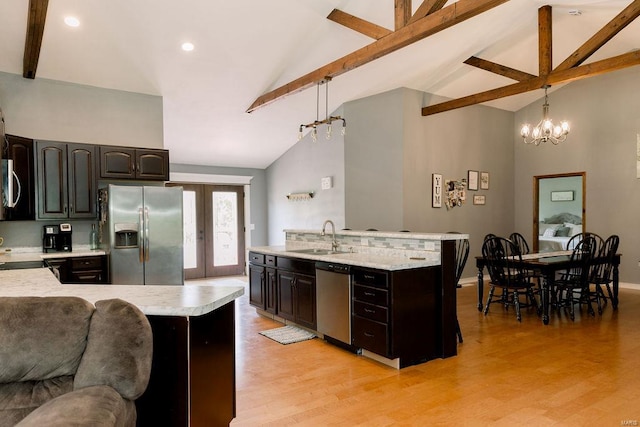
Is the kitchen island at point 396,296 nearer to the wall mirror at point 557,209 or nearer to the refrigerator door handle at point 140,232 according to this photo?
the refrigerator door handle at point 140,232

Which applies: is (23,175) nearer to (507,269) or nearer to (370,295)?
(370,295)

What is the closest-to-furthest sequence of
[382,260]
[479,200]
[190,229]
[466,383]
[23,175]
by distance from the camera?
[466,383]
[382,260]
[23,175]
[479,200]
[190,229]

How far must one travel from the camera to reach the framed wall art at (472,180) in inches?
303

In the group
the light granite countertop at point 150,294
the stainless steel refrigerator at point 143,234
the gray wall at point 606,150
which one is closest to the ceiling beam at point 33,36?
the stainless steel refrigerator at point 143,234

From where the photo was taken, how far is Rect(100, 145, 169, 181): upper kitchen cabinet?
16.5ft

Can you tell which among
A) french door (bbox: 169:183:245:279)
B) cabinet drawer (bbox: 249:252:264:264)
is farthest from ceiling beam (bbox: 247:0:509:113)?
french door (bbox: 169:183:245:279)

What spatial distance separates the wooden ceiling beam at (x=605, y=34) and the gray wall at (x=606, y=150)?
2.51 meters

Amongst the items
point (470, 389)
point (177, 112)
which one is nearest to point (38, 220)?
point (177, 112)

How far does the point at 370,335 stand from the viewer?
11.8ft

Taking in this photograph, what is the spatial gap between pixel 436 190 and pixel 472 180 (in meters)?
1.04

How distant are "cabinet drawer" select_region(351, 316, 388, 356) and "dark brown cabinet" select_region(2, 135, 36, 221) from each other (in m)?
3.72

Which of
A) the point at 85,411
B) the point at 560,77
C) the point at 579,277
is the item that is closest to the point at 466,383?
the point at 85,411

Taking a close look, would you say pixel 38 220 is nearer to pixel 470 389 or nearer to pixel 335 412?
pixel 335 412

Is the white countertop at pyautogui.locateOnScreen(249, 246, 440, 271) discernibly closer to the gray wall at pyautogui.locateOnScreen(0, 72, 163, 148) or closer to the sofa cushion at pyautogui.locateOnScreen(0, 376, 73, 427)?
the sofa cushion at pyautogui.locateOnScreen(0, 376, 73, 427)
